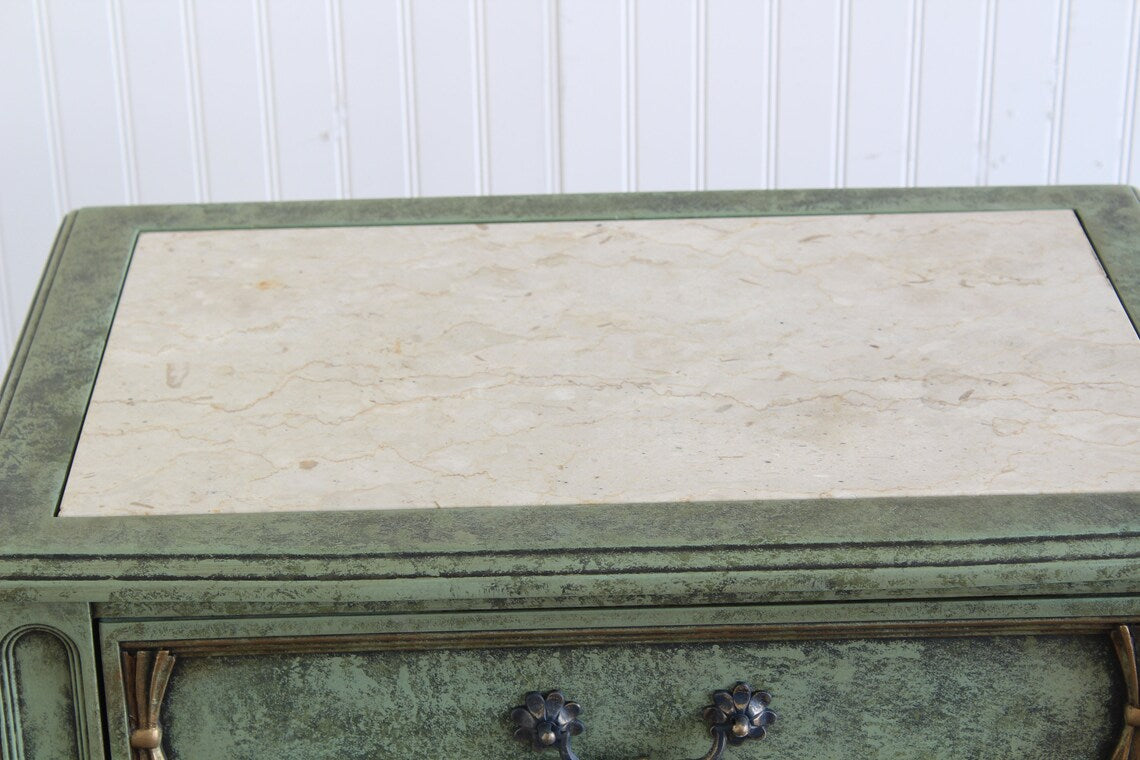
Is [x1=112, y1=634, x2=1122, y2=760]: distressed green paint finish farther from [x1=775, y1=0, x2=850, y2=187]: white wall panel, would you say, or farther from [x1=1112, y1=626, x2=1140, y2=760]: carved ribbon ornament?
[x1=775, y1=0, x2=850, y2=187]: white wall panel

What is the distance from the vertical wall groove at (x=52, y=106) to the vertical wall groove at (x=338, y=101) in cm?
50

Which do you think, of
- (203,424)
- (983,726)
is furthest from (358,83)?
(983,726)

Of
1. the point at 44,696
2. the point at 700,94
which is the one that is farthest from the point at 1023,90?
the point at 44,696

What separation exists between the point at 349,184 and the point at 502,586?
1.33 meters

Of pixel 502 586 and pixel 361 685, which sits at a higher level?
pixel 502 586

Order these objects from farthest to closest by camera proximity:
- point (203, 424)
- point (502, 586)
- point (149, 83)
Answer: point (149, 83), point (203, 424), point (502, 586)

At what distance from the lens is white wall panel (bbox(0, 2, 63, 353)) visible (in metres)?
2.02

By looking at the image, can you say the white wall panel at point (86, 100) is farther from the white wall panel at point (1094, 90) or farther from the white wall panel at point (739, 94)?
the white wall panel at point (1094, 90)

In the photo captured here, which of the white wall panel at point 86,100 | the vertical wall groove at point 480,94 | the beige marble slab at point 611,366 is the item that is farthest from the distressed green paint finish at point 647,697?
the white wall panel at point 86,100

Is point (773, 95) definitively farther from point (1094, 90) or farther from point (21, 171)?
point (21, 171)

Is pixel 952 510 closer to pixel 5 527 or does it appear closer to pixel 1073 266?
pixel 1073 266

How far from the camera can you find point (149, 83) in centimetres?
205

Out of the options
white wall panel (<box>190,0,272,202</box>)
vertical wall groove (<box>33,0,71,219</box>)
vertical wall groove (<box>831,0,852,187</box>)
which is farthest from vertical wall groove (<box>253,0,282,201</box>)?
vertical wall groove (<box>831,0,852,187</box>)

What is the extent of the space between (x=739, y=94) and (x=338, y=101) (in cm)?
74
